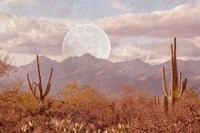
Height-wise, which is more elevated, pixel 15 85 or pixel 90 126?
pixel 15 85

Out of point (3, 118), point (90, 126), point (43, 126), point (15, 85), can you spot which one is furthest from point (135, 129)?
point (15, 85)

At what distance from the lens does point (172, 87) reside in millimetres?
23641

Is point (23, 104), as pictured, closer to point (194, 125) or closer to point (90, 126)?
point (90, 126)

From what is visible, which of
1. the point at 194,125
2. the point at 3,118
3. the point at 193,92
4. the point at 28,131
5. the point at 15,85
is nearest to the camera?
the point at 194,125

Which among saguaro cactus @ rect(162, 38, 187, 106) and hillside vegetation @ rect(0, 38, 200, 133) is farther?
saguaro cactus @ rect(162, 38, 187, 106)

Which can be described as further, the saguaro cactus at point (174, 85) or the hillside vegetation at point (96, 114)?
the saguaro cactus at point (174, 85)

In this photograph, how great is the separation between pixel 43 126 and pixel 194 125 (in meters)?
12.4

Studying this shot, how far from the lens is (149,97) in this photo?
141ft

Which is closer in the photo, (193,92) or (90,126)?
(90,126)

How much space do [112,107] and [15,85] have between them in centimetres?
717

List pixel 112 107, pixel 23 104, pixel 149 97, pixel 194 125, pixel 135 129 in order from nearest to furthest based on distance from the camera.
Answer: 1. pixel 194 125
2. pixel 135 129
3. pixel 112 107
4. pixel 23 104
5. pixel 149 97

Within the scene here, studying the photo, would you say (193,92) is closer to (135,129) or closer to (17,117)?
(17,117)

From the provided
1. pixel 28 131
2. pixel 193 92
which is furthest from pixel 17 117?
pixel 193 92

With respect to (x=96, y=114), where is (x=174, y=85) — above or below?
above
